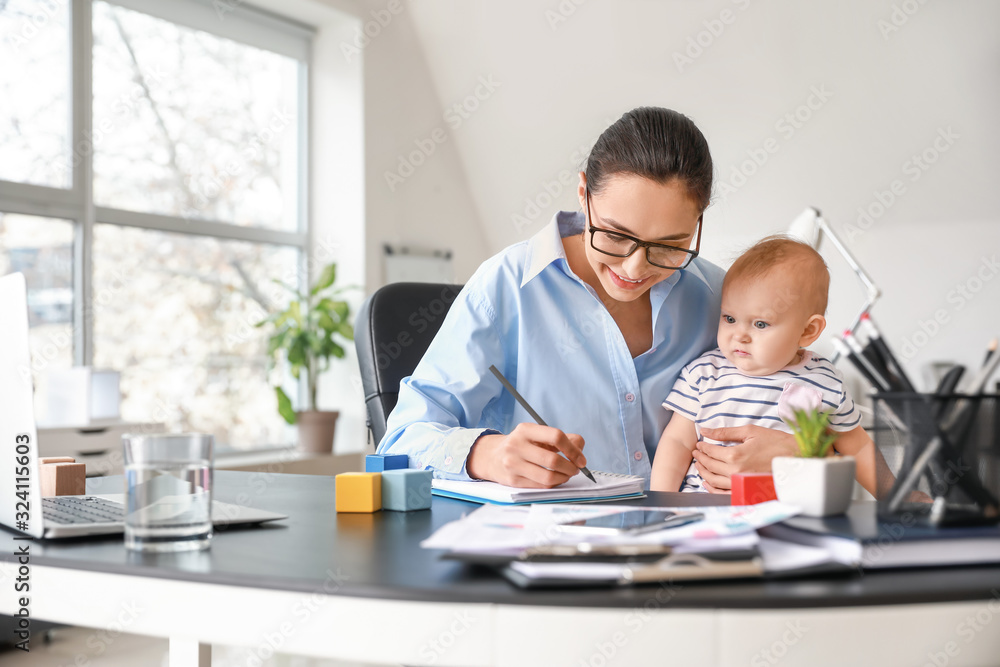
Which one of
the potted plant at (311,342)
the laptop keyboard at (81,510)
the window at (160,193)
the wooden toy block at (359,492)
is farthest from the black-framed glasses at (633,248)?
the potted plant at (311,342)

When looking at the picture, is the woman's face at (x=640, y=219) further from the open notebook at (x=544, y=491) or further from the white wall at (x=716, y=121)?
the white wall at (x=716, y=121)

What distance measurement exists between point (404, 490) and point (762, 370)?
81cm

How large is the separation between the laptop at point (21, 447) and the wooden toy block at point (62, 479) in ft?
0.73

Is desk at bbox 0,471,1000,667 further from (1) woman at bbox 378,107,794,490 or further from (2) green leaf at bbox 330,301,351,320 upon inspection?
(2) green leaf at bbox 330,301,351,320

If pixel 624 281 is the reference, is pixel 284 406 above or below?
below

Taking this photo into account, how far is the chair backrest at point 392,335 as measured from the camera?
1.72 meters

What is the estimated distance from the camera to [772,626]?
541mm

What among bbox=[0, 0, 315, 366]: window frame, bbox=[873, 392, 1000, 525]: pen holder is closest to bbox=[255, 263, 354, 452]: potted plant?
bbox=[0, 0, 315, 366]: window frame

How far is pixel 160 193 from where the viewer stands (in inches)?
179

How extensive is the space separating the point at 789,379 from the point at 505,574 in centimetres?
106

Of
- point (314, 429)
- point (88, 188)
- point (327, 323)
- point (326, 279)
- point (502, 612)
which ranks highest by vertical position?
point (88, 188)

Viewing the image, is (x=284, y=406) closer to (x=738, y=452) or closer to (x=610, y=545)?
(x=738, y=452)

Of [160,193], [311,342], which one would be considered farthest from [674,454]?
[160,193]

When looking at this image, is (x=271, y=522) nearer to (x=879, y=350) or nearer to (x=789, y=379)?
(x=879, y=350)
